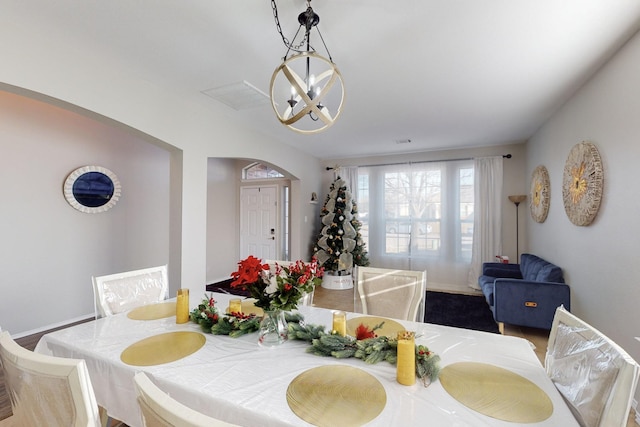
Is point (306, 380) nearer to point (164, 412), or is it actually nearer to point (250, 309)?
point (164, 412)

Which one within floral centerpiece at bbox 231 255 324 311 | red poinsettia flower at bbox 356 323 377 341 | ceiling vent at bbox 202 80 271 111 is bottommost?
red poinsettia flower at bbox 356 323 377 341

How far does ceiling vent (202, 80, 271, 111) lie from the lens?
2.74m

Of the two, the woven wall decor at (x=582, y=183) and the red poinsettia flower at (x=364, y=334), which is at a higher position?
the woven wall decor at (x=582, y=183)

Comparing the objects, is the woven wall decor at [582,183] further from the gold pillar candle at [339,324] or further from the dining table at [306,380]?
the gold pillar candle at [339,324]

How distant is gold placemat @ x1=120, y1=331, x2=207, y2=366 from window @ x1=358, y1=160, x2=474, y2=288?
460 centimetres

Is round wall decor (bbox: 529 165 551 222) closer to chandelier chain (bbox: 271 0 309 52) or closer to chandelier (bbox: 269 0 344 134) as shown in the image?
chandelier (bbox: 269 0 344 134)

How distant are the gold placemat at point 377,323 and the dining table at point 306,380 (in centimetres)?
3

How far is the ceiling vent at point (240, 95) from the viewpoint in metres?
2.74

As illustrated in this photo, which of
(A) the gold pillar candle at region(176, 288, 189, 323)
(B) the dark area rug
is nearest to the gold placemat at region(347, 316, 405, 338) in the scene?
(A) the gold pillar candle at region(176, 288, 189, 323)

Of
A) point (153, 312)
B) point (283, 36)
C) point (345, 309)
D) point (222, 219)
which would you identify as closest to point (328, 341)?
point (153, 312)

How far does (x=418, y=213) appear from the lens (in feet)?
17.8

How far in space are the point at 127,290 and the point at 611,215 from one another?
358 centimetres

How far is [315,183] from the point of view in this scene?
595 centimetres

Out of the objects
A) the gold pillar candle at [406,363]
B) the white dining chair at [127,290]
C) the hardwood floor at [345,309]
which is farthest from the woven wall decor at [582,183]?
the white dining chair at [127,290]
